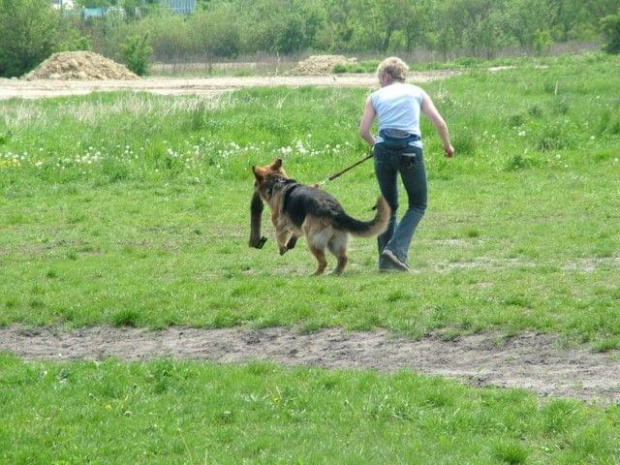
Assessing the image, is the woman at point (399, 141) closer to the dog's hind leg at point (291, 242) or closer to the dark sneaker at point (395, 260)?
the dark sneaker at point (395, 260)

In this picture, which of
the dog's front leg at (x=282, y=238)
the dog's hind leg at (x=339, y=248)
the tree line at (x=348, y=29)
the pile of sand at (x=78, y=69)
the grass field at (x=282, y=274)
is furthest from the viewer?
the tree line at (x=348, y=29)

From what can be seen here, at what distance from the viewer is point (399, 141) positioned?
36.4 feet

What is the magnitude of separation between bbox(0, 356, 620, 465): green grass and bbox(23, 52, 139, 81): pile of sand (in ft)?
158

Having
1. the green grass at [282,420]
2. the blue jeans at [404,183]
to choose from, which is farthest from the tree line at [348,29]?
the green grass at [282,420]

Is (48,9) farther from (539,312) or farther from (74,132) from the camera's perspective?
(539,312)

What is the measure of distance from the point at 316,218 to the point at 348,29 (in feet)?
262

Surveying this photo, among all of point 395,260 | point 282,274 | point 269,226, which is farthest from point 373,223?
point 269,226

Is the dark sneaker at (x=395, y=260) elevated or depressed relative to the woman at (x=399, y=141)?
depressed

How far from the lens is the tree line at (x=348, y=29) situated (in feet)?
252

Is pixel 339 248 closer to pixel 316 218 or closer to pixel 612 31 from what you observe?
pixel 316 218

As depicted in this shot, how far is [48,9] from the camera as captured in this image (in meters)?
65.7

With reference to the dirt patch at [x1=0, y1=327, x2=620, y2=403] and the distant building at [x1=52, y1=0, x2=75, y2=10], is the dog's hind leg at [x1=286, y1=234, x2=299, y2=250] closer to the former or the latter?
the dirt patch at [x1=0, y1=327, x2=620, y2=403]

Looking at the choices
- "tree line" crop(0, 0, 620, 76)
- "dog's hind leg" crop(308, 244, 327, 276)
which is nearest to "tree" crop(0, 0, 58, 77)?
"tree line" crop(0, 0, 620, 76)

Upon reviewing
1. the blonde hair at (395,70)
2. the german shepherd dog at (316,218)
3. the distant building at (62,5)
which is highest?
the distant building at (62,5)
